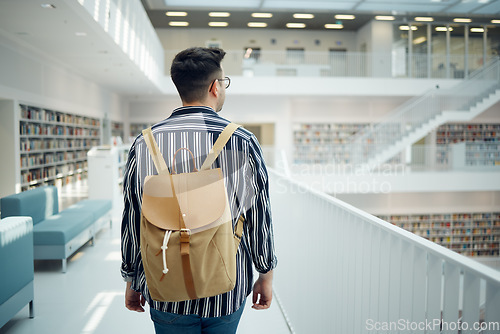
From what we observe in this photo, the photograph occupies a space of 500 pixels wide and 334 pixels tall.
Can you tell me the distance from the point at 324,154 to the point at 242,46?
5696 mm

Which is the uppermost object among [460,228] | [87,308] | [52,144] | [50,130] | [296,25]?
[296,25]

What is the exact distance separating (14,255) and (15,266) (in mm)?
78

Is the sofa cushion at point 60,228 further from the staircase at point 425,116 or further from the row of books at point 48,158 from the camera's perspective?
the staircase at point 425,116

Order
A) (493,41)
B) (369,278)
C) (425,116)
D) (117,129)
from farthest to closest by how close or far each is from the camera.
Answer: (493,41)
(117,129)
(425,116)
(369,278)

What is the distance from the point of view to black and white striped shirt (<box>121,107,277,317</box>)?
124 cm

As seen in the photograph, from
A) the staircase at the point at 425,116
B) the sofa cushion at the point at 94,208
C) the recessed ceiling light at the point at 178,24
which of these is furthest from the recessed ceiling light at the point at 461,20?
the sofa cushion at the point at 94,208

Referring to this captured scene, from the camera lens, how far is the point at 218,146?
47.6 inches

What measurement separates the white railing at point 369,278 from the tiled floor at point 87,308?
0.29m

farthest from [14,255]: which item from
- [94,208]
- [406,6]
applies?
[406,6]

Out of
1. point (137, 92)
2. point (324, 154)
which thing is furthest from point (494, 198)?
point (137, 92)

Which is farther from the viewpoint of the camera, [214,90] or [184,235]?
[214,90]

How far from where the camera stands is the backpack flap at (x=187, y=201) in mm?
1141

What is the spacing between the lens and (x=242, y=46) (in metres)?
17.3

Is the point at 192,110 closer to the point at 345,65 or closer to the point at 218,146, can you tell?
the point at 218,146
